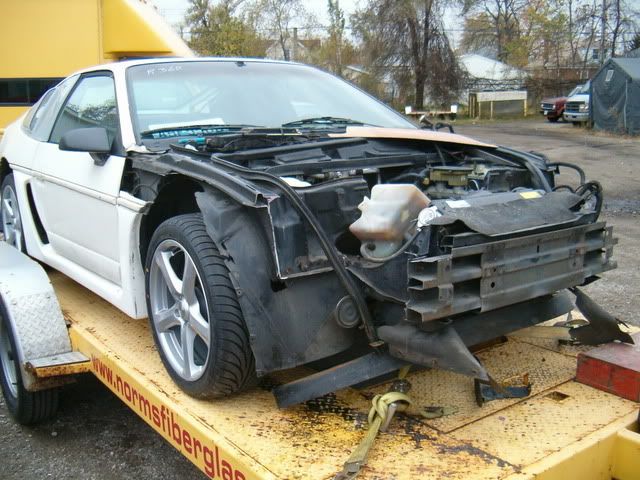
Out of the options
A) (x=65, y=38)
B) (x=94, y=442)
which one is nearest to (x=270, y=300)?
(x=94, y=442)

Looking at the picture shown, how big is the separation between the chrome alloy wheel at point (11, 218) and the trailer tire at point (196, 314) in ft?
7.62

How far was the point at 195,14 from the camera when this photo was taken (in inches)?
1342

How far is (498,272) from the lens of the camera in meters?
2.42

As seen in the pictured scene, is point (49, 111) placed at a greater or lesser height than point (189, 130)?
greater

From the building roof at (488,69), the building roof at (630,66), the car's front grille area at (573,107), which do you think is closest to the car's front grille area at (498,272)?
the building roof at (630,66)

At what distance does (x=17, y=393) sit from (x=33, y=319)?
0.53m

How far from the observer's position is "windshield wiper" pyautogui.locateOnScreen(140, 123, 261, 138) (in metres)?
3.53

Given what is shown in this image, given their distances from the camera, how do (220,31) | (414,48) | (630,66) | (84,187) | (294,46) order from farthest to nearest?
(294,46), (414,48), (220,31), (630,66), (84,187)

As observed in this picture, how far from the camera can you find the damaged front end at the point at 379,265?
2369 millimetres

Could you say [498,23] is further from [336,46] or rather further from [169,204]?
[169,204]

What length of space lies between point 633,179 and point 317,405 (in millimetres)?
12196

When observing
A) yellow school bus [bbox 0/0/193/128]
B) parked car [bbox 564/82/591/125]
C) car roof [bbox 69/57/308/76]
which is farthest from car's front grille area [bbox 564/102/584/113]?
car roof [bbox 69/57/308/76]

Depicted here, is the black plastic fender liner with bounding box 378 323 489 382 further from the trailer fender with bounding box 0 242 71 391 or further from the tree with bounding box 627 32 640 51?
the tree with bounding box 627 32 640 51

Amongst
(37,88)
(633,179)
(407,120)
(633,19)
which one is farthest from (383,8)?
(407,120)
